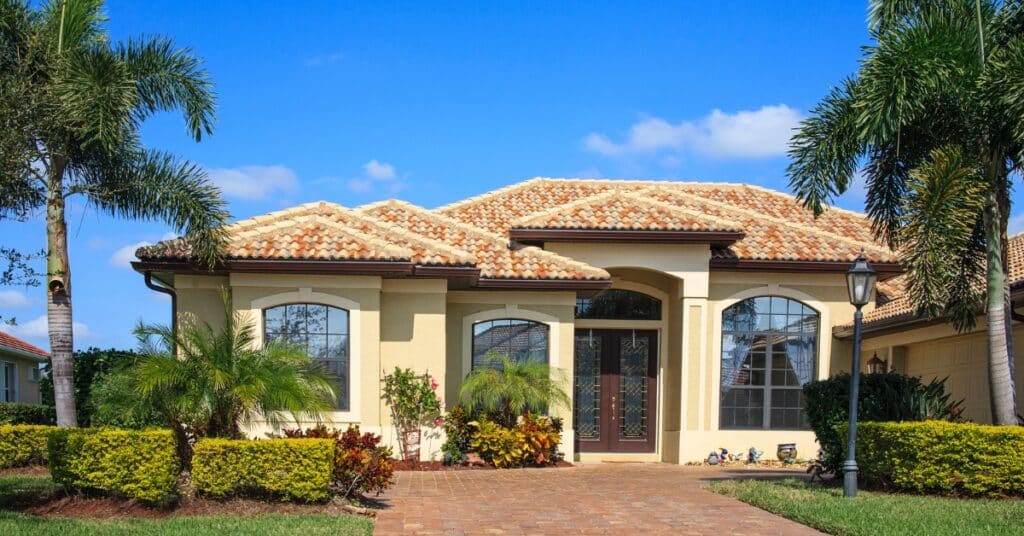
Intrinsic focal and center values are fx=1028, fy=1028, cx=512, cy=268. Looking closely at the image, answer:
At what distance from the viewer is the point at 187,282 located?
1750 centimetres

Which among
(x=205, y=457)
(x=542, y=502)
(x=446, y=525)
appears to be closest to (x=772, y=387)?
(x=542, y=502)

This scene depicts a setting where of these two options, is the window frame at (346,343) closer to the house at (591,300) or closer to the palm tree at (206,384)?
the house at (591,300)

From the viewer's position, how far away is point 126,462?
1118 centimetres

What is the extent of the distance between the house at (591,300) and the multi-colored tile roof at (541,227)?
0.17 ft

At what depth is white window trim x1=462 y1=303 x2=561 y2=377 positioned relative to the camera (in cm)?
1881

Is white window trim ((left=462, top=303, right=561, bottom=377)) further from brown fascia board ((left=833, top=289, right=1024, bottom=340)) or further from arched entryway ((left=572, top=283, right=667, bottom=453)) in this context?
brown fascia board ((left=833, top=289, right=1024, bottom=340))

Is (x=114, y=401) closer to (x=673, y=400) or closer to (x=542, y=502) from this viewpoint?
(x=542, y=502)

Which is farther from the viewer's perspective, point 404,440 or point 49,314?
point 404,440

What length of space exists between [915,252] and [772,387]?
7.68 meters

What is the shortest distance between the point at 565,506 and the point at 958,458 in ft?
15.6

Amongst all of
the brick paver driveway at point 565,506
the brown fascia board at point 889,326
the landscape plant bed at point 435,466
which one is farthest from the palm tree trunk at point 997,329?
the landscape plant bed at point 435,466

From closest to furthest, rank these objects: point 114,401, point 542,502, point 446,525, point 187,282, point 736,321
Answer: point 446,525
point 114,401
point 542,502
point 187,282
point 736,321

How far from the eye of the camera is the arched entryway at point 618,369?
20766 millimetres

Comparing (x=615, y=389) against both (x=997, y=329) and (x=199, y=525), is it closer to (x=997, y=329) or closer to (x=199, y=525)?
(x=997, y=329)
